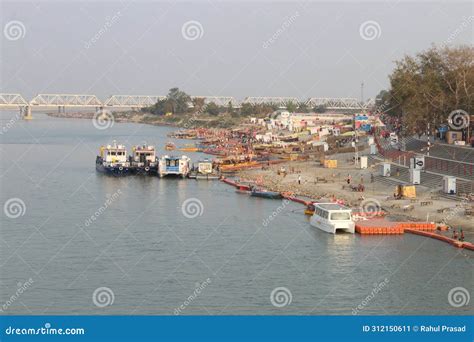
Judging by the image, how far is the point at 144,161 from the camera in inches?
1635

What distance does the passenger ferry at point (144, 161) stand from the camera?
135 ft

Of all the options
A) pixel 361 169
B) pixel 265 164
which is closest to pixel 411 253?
pixel 361 169

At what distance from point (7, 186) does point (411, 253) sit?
2015 centimetres

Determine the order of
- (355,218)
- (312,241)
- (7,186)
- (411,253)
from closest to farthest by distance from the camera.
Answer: (411,253), (312,241), (355,218), (7,186)

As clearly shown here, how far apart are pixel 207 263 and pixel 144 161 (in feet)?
73.8

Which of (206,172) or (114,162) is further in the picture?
(114,162)

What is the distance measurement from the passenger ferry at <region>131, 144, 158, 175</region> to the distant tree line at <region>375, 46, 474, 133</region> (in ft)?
39.3

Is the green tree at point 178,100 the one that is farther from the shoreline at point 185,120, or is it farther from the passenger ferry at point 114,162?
the passenger ferry at point 114,162

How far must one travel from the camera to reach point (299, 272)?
61.8 feet

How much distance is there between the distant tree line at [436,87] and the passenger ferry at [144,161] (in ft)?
39.3

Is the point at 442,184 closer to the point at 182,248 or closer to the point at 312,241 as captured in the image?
the point at 312,241

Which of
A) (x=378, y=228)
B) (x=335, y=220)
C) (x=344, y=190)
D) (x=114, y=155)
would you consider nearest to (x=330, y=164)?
(x=344, y=190)

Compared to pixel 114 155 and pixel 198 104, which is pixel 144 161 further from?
pixel 198 104

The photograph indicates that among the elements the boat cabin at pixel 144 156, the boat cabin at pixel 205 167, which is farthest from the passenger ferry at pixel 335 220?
the boat cabin at pixel 144 156
